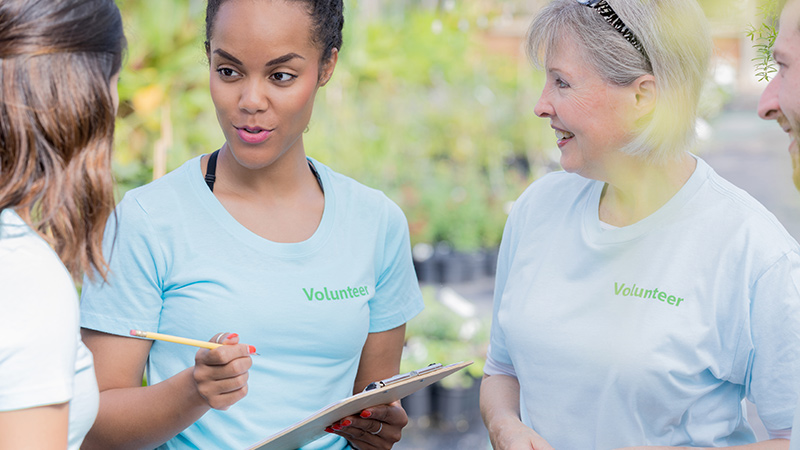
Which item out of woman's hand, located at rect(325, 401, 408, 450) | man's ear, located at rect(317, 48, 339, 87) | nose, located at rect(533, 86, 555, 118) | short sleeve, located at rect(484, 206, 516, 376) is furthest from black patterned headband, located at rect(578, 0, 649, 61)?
woman's hand, located at rect(325, 401, 408, 450)

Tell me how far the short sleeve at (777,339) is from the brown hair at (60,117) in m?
1.22

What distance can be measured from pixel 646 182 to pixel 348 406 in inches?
32.4

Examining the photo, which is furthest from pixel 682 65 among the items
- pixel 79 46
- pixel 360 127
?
pixel 360 127

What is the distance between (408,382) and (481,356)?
273 centimetres

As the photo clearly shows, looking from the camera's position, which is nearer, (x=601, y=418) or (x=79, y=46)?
(x=79, y=46)

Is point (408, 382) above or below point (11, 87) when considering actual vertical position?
below

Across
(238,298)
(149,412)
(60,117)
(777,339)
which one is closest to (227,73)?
(238,298)

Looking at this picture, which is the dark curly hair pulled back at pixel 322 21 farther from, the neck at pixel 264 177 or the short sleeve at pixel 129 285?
the short sleeve at pixel 129 285

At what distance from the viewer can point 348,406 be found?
1433 millimetres

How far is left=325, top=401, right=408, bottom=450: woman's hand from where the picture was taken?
168 centimetres

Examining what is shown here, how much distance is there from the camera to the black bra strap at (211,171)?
1.68 metres

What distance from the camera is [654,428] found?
5.10 ft

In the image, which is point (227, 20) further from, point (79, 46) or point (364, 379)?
point (364, 379)

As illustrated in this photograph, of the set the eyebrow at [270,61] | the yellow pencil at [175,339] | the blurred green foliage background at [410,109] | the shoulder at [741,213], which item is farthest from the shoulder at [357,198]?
the blurred green foliage background at [410,109]
